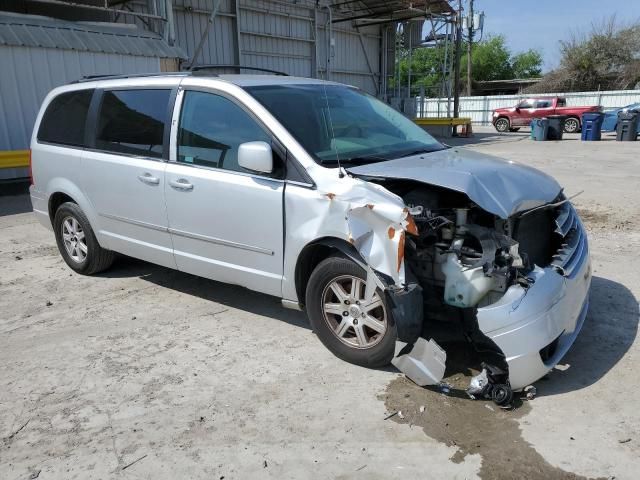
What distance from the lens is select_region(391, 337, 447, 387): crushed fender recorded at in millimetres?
3146

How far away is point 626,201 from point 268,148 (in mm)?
7141

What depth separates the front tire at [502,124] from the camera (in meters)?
28.9

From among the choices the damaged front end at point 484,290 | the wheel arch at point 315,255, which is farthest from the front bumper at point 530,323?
the wheel arch at point 315,255

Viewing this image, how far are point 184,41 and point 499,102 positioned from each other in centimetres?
2611

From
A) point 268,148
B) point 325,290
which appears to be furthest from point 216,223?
point 325,290

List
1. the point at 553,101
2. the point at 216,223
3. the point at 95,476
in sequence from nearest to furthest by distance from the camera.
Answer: the point at 95,476
the point at 216,223
the point at 553,101

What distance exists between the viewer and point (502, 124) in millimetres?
29141

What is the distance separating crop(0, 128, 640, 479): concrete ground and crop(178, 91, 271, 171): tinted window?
4.30ft

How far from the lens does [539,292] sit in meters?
3.00

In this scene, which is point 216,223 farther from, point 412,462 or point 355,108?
point 412,462

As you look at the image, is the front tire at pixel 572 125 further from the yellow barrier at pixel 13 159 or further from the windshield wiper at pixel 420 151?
the windshield wiper at pixel 420 151

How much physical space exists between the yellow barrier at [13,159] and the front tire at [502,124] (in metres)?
24.5

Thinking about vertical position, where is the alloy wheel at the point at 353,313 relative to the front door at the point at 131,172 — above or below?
below

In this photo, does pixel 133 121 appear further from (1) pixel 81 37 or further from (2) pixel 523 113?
(2) pixel 523 113
